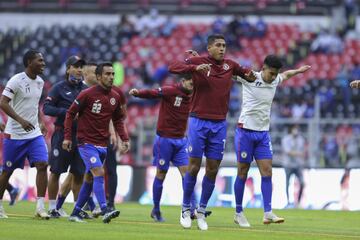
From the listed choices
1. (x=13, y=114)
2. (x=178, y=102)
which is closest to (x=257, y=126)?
(x=178, y=102)

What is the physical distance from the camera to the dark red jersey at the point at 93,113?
1586 cm

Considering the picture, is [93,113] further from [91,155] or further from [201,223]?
[201,223]

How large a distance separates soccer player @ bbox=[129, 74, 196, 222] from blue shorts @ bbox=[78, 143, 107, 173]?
6.90 ft

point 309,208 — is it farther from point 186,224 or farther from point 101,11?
point 101,11

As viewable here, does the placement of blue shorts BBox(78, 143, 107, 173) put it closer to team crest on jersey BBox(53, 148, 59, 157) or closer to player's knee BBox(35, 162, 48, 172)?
player's knee BBox(35, 162, 48, 172)

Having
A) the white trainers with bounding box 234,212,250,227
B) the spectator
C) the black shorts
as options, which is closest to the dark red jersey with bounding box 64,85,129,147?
the black shorts

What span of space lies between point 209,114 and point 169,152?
8.91 ft

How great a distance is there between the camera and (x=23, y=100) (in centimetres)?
1622

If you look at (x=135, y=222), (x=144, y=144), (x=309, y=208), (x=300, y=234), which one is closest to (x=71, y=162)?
(x=135, y=222)

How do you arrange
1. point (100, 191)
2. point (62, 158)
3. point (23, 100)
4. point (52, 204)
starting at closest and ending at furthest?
point (100, 191) → point (23, 100) → point (52, 204) → point (62, 158)

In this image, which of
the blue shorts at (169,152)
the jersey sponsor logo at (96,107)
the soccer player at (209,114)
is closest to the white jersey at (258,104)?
the soccer player at (209,114)

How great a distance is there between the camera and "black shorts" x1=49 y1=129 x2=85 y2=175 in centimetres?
1738

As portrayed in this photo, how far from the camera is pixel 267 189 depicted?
16.4 m

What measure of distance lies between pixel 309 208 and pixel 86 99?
1146 cm
